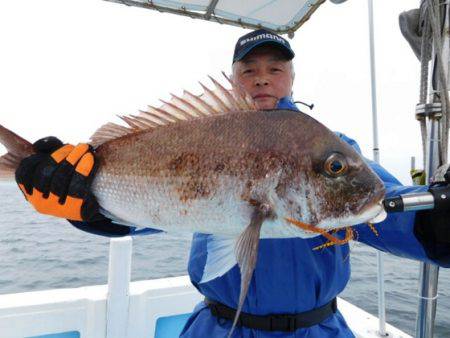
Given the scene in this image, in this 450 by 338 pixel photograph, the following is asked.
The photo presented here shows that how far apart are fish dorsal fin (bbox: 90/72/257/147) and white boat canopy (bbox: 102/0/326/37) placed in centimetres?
245

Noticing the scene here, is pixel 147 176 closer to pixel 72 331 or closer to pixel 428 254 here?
pixel 428 254

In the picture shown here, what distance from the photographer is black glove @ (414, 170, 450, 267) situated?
1597 millimetres

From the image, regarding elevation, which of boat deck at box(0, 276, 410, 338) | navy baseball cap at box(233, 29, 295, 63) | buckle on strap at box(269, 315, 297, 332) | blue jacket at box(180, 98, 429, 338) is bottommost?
boat deck at box(0, 276, 410, 338)

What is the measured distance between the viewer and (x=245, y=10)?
12.6 feet

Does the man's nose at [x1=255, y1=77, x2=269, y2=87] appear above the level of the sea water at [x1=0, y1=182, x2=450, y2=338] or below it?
above

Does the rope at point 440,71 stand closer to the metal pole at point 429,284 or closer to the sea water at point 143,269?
the metal pole at point 429,284

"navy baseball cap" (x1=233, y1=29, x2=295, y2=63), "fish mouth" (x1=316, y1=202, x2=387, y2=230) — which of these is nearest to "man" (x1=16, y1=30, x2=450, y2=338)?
"fish mouth" (x1=316, y1=202, x2=387, y2=230)

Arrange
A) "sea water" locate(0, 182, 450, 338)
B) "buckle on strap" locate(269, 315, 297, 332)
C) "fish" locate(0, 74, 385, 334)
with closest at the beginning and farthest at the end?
"fish" locate(0, 74, 385, 334)
"buckle on strap" locate(269, 315, 297, 332)
"sea water" locate(0, 182, 450, 338)

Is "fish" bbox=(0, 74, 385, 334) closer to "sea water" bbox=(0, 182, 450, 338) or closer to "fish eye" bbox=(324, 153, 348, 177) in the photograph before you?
"fish eye" bbox=(324, 153, 348, 177)

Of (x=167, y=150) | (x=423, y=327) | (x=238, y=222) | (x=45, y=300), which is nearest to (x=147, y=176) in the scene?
(x=167, y=150)

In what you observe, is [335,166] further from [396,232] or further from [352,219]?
[396,232]

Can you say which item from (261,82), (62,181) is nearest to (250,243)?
(62,181)

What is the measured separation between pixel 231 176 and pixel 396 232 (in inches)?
36.0

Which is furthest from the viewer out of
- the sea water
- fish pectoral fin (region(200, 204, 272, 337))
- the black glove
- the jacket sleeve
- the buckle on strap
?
the sea water
